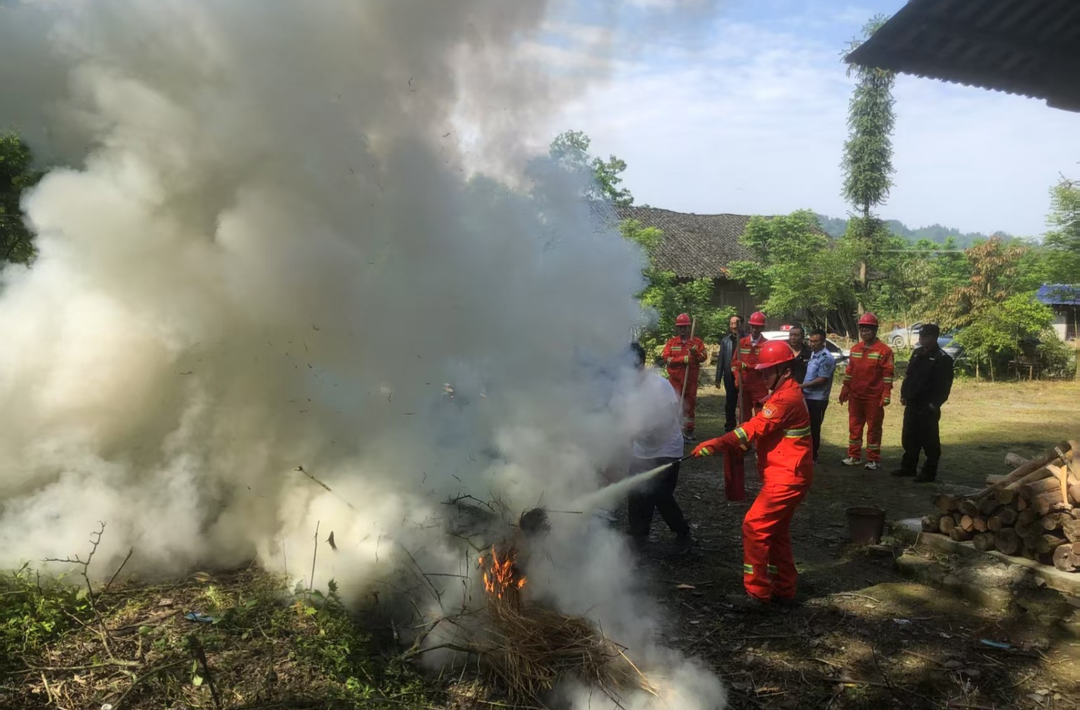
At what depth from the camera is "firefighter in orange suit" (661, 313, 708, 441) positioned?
1025 centimetres

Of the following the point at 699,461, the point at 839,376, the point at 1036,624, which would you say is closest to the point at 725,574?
the point at 1036,624

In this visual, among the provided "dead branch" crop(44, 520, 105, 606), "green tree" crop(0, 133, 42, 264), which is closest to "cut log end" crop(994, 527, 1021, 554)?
"dead branch" crop(44, 520, 105, 606)

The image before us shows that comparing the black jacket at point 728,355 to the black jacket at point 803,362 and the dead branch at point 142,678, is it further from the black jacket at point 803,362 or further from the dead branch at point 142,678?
the dead branch at point 142,678

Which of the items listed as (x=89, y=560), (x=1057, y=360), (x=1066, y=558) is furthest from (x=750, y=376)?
(x=1057, y=360)

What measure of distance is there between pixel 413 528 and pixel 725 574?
279 cm

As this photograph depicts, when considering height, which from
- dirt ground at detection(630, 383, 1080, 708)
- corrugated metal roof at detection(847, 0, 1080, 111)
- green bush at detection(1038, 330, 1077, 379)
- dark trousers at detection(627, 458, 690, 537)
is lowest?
dirt ground at detection(630, 383, 1080, 708)

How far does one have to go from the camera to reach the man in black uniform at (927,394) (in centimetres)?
838

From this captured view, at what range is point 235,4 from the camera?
484cm

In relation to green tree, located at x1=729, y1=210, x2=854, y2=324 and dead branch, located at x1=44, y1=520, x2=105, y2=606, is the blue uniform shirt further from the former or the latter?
green tree, located at x1=729, y1=210, x2=854, y2=324

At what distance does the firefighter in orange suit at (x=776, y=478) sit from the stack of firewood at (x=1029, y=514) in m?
1.89

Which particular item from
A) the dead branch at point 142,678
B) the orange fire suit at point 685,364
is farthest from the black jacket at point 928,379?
the dead branch at point 142,678

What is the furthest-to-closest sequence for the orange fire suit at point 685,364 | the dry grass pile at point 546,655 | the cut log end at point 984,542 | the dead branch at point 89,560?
1. the orange fire suit at point 685,364
2. the cut log end at point 984,542
3. the dead branch at point 89,560
4. the dry grass pile at point 546,655

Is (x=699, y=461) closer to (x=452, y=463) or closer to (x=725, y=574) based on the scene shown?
(x=725, y=574)

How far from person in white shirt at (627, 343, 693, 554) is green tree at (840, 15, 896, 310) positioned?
83.6 ft
